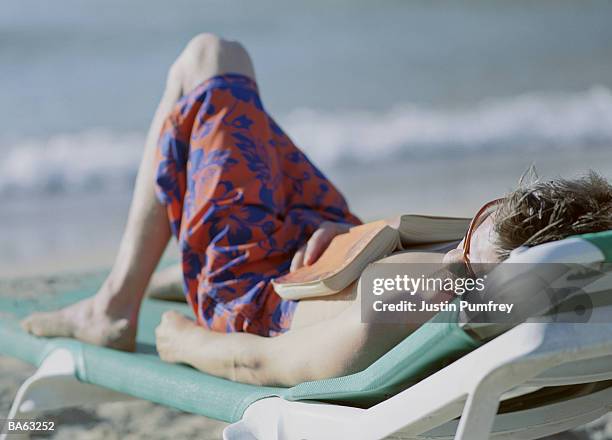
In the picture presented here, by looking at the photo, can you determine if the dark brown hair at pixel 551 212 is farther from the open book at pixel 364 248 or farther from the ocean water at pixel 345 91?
the ocean water at pixel 345 91

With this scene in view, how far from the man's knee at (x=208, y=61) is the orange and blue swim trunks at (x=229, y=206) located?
0.10 feet

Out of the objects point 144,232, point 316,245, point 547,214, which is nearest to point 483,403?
point 547,214

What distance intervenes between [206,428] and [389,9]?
1000cm

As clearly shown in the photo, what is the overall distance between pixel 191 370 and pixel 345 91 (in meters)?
8.94

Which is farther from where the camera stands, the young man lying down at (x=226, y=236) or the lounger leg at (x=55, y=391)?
the lounger leg at (x=55, y=391)

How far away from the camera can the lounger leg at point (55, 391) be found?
2.43 m

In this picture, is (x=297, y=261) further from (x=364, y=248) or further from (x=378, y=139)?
(x=378, y=139)

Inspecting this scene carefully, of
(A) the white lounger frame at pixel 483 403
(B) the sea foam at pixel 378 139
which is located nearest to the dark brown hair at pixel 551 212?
(A) the white lounger frame at pixel 483 403

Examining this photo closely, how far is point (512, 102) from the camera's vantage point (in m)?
10.5

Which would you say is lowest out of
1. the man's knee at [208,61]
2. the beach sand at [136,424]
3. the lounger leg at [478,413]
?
the lounger leg at [478,413]

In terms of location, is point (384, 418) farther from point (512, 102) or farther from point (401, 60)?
point (401, 60)

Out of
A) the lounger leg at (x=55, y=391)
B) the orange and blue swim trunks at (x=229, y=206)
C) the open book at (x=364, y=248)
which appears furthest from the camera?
the lounger leg at (x=55, y=391)

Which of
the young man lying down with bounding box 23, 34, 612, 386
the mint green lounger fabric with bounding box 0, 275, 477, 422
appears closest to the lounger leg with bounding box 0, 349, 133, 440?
the mint green lounger fabric with bounding box 0, 275, 477, 422

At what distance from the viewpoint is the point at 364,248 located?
73.9 inches
